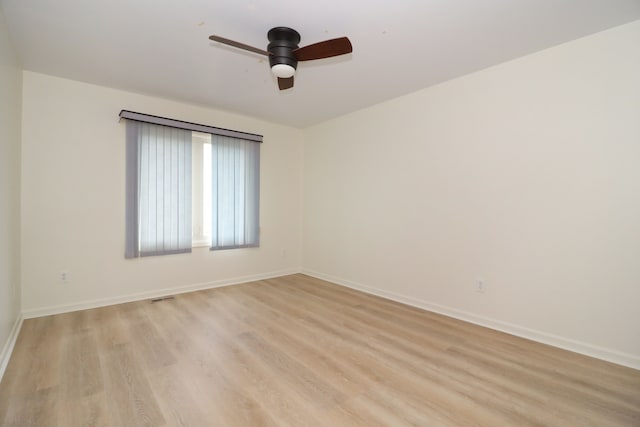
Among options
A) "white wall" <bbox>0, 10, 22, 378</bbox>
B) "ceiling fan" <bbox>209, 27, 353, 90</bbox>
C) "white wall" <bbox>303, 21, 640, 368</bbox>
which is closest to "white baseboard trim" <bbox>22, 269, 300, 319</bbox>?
"white wall" <bbox>0, 10, 22, 378</bbox>

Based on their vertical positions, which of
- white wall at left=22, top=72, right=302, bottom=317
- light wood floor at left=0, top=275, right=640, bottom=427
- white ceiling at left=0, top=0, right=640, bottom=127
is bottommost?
light wood floor at left=0, top=275, right=640, bottom=427

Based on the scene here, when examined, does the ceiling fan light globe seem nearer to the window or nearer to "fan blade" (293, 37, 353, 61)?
"fan blade" (293, 37, 353, 61)

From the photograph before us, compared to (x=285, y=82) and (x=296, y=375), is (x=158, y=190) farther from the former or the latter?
(x=296, y=375)

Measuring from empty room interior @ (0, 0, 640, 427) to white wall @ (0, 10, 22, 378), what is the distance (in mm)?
36

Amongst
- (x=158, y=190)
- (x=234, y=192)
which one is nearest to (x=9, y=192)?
(x=158, y=190)

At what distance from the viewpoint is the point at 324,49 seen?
197 cm

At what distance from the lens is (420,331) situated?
8.66ft

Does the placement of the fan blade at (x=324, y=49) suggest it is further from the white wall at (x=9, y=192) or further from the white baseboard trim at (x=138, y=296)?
the white baseboard trim at (x=138, y=296)

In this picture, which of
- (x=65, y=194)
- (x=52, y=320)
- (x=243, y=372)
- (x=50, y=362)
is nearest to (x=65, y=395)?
(x=50, y=362)

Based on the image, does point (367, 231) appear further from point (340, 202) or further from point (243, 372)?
point (243, 372)

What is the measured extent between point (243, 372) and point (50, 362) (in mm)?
1399

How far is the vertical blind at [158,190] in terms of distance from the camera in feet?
10.9

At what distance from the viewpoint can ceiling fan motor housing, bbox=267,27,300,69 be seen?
211 cm

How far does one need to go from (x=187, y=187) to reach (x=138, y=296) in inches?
56.5
